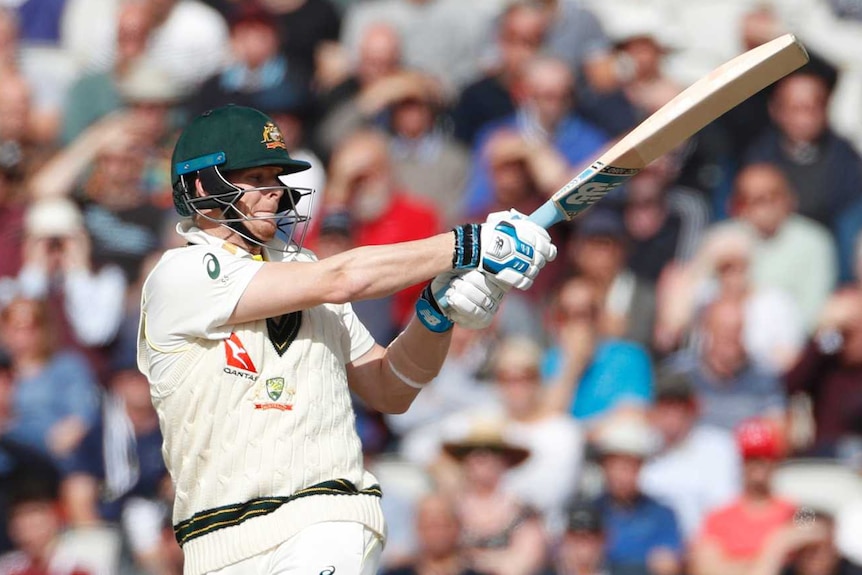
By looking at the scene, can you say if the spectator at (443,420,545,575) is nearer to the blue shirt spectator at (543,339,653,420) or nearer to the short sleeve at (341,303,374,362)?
the blue shirt spectator at (543,339,653,420)

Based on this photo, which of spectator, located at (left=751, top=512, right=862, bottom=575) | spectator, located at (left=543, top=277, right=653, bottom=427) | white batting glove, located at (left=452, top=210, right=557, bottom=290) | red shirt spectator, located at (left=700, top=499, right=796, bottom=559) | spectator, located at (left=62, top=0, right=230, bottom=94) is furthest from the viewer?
spectator, located at (left=62, top=0, right=230, bottom=94)

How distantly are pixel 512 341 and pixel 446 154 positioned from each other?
4.36 feet

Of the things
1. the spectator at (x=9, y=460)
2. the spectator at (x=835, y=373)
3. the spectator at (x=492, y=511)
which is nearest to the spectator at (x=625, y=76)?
the spectator at (x=835, y=373)

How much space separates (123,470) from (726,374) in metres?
3.35

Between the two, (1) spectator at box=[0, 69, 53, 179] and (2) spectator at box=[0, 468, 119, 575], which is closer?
(2) spectator at box=[0, 468, 119, 575]

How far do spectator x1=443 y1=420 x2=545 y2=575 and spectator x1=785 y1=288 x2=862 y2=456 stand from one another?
1556mm

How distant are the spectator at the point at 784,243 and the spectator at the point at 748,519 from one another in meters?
0.85

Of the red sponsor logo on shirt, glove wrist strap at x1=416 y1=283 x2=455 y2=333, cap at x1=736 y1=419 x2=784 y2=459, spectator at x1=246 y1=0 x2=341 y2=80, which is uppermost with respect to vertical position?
spectator at x1=246 y1=0 x2=341 y2=80

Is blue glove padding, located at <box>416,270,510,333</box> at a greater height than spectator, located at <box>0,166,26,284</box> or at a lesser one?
lesser

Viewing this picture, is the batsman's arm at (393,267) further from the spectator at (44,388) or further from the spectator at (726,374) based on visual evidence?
the spectator at (44,388)

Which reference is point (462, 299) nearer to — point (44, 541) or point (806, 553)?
point (806, 553)

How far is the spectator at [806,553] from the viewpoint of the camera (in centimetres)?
719

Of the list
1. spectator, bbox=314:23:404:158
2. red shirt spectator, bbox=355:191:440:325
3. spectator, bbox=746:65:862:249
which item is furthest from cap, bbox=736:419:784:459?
spectator, bbox=314:23:404:158

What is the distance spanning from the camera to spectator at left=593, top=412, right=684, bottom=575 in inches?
294
